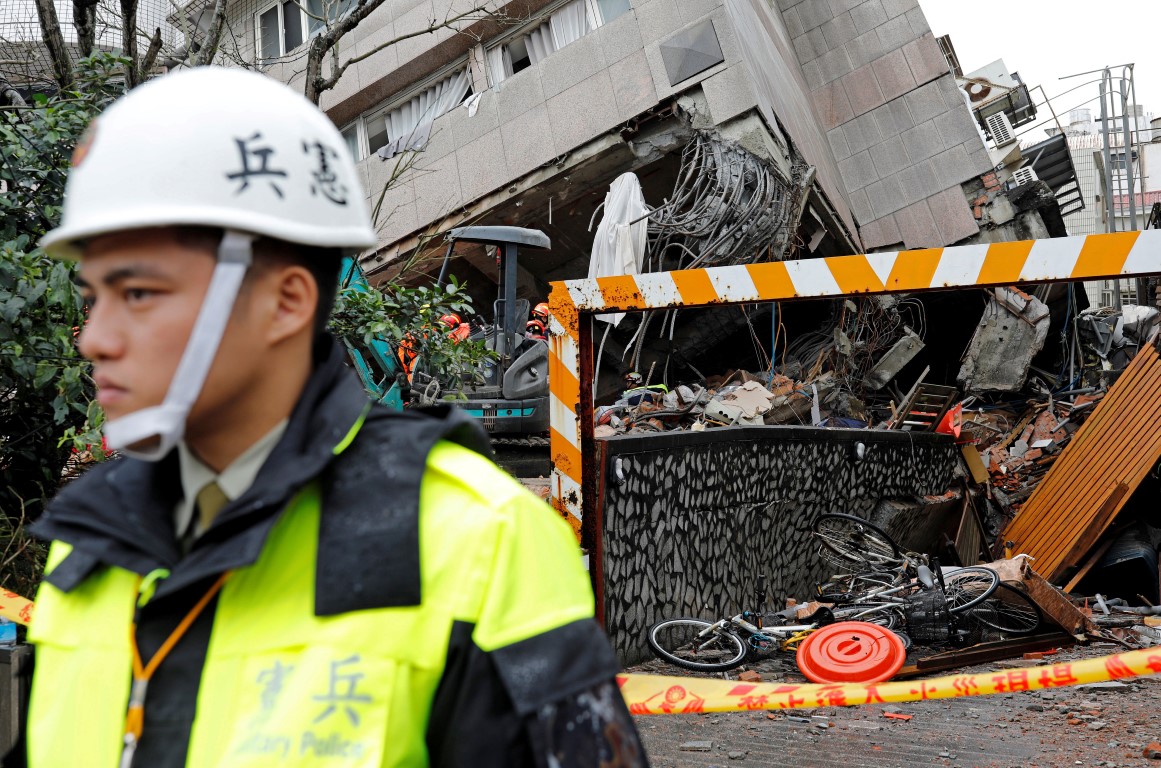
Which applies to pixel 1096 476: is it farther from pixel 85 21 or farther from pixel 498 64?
pixel 498 64

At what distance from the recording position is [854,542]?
30.8 feet

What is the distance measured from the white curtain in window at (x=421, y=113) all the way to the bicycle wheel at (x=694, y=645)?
1349 cm

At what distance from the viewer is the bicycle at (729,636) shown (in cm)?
665

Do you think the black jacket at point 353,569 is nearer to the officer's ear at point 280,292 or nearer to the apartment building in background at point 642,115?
the officer's ear at point 280,292

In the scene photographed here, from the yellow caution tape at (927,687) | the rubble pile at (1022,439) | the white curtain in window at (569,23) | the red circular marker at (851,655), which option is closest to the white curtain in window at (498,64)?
the white curtain in window at (569,23)

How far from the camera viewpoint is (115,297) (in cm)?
119

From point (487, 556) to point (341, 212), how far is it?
0.45 metres

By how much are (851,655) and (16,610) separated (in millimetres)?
4423

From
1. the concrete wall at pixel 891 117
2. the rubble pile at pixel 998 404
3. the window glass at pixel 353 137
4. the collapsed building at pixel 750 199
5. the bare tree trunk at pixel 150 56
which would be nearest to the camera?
the bare tree trunk at pixel 150 56

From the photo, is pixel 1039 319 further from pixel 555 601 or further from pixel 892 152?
pixel 555 601

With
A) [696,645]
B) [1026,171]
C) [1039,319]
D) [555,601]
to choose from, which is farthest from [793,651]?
[1026,171]

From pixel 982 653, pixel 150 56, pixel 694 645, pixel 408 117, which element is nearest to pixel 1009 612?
pixel 982 653

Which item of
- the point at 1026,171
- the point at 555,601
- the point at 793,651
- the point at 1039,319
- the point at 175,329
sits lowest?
the point at 793,651

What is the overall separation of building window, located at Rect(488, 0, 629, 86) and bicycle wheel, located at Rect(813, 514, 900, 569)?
1102 centimetres
